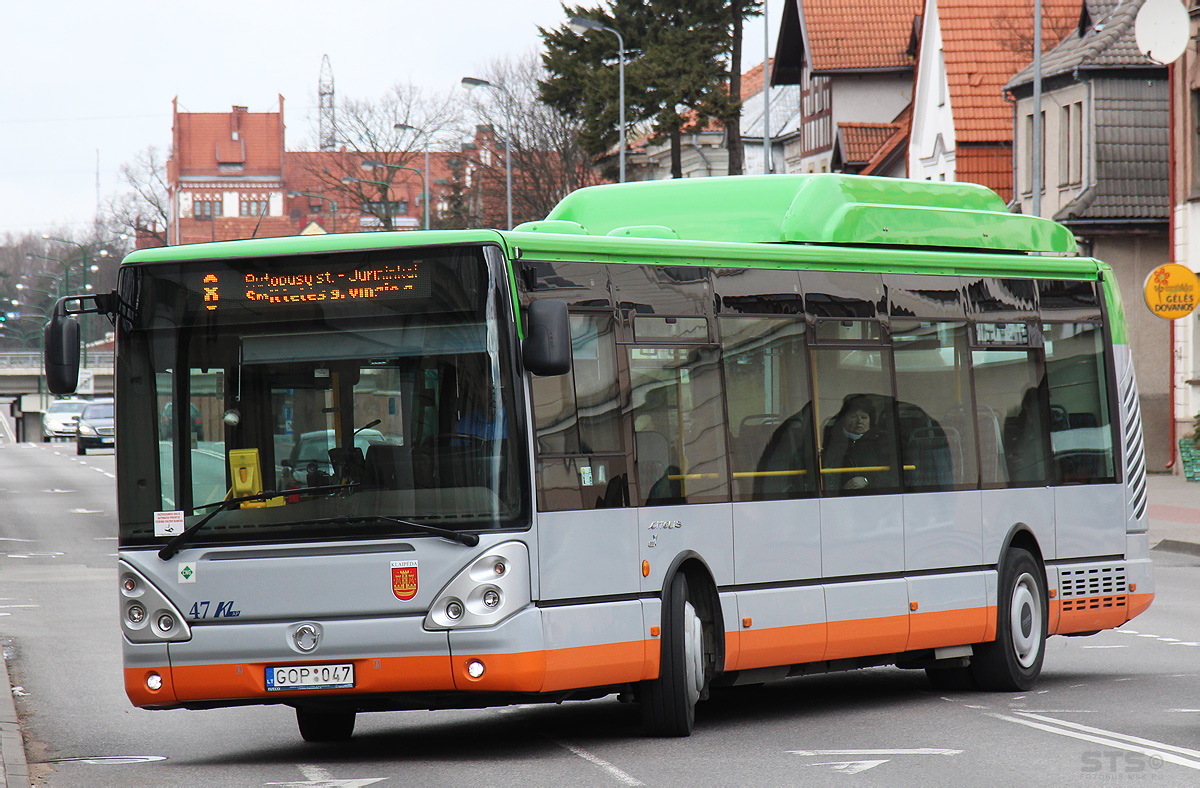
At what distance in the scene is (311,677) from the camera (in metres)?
9.21

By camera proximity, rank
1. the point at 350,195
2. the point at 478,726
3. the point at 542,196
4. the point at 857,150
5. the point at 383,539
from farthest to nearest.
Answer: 1. the point at 350,195
2. the point at 542,196
3. the point at 857,150
4. the point at 478,726
5. the point at 383,539

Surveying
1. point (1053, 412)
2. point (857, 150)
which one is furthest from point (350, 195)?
point (1053, 412)

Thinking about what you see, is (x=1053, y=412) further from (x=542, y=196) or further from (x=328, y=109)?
(x=328, y=109)

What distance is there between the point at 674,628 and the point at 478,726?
71.6 inches

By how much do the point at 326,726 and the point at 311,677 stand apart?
1.50 meters

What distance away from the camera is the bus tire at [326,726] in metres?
10.6

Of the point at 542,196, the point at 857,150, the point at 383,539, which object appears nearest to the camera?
the point at 383,539

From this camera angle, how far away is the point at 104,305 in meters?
9.48

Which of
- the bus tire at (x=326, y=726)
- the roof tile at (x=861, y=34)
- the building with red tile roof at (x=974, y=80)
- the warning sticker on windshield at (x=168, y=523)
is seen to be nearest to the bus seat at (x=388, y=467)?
the warning sticker on windshield at (x=168, y=523)

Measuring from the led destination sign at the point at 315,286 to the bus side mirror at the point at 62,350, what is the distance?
2.16 ft

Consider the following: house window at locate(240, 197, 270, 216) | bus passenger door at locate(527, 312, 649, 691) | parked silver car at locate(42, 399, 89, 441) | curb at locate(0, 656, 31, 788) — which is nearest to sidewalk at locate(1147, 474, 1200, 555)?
bus passenger door at locate(527, 312, 649, 691)

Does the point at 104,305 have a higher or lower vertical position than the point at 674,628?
higher

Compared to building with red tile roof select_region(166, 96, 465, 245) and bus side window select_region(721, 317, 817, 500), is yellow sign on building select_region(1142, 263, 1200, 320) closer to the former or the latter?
bus side window select_region(721, 317, 817, 500)

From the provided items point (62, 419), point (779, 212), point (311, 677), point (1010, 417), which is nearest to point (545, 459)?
point (311, 677)
